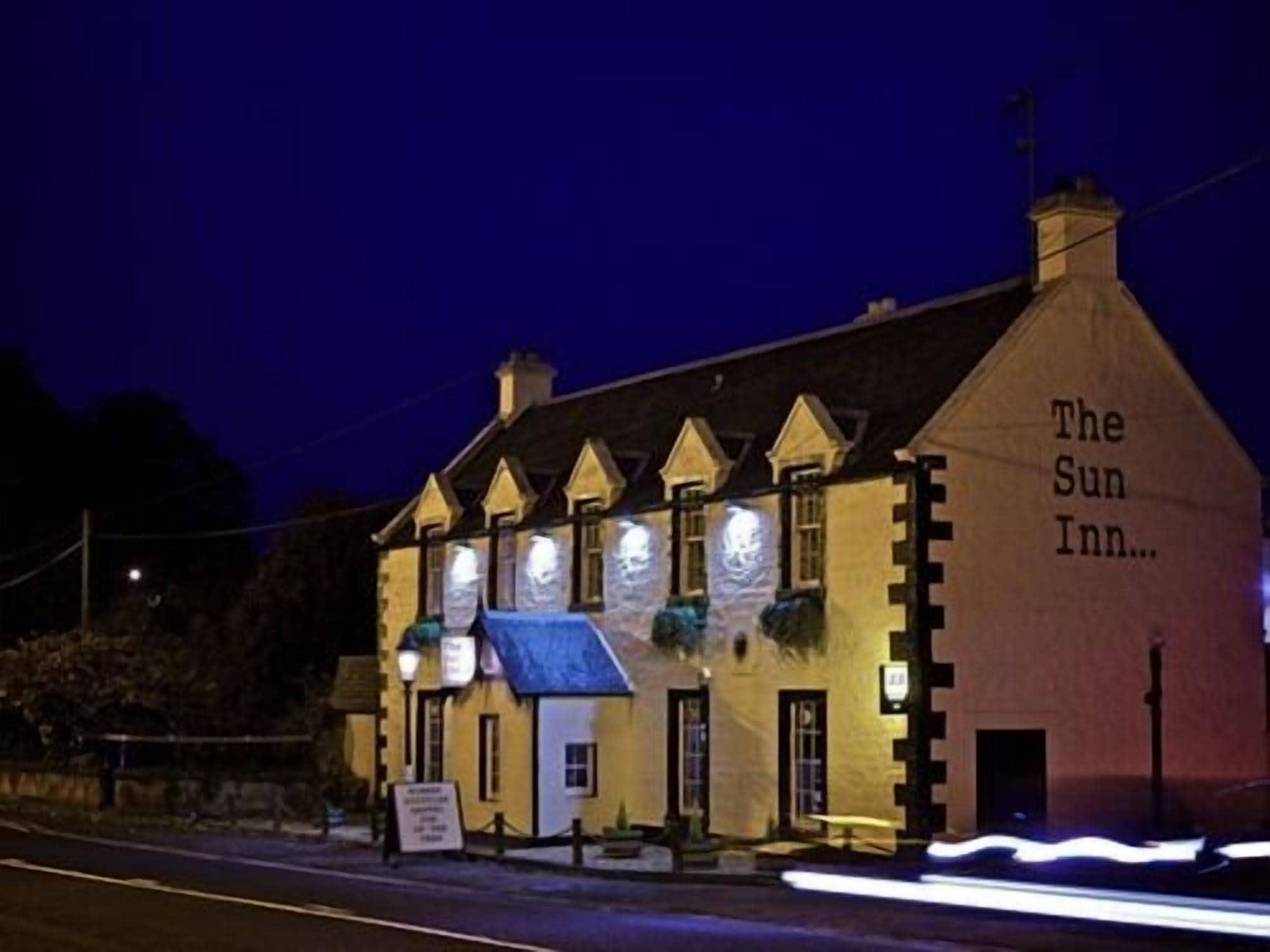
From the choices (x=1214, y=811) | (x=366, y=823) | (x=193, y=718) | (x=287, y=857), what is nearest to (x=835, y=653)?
(x=1214, y=811)

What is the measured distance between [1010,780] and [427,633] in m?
12.9

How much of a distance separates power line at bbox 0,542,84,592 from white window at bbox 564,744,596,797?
33.2 metres

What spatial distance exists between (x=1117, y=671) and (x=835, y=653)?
150 inches

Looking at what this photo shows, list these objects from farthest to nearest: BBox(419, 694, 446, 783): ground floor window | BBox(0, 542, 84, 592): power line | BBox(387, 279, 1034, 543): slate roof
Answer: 1. BBox(0, 542, 84, 592): power line
2. BBox(419, 694, 446, 783): ground floor window
3. BBox(387, 279, 1034, 543): slate roof

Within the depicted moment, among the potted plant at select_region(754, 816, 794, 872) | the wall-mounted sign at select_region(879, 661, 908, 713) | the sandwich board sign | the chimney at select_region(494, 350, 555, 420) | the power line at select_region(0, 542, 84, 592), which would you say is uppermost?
the chimney at select_region(494, 350, 555, 420)

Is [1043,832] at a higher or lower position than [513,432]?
lower

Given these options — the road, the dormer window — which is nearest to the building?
the dormer window

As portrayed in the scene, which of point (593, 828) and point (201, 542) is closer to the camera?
point (593, 828)

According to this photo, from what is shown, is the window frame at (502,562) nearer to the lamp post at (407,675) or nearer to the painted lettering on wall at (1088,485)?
the lamp post at (407,675)

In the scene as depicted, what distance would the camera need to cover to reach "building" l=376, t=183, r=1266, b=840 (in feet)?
89.3

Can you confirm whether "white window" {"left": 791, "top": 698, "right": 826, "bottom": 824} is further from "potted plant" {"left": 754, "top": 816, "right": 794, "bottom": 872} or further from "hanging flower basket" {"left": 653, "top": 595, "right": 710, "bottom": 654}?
"hanging flower basket" {"left": 653, "top": 595, "right": 710, "bottom": 654}

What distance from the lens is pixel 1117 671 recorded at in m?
28.2

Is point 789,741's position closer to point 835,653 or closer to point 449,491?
point 835,653

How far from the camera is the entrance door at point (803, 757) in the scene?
28297 mm
